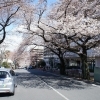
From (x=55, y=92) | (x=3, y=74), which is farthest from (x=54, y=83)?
(x=3, y=74)

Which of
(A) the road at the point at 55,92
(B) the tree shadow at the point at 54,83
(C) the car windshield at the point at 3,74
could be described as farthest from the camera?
(B) the tree shadow at the point at 54,83

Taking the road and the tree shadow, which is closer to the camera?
the road

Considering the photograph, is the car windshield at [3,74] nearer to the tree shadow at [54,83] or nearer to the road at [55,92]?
the road at [55,92]

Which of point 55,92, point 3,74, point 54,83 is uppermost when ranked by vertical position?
point 3,74

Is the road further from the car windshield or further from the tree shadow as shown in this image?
the car windshield

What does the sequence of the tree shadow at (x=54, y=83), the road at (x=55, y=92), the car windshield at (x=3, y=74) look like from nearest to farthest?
1. the road at (x=55, y=92)
2. the car windshield at (x=3, y=74)
3. the tree shadow at (x=54, y=83)

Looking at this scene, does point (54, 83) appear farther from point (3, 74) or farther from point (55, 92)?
point (3, 74)

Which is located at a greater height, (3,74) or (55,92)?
(3,74)

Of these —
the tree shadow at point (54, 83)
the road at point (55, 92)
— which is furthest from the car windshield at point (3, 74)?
the tree shadow at point (54, 83)

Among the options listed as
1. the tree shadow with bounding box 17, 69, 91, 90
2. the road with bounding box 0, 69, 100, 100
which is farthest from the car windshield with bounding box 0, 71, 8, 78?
the tree shadow with bounding box 17, 69, 91, 90

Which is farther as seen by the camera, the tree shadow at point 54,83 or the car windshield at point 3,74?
the tree shadow at point 54,83

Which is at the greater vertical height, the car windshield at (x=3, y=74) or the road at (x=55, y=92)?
the car windshield at (x=3, y=74)

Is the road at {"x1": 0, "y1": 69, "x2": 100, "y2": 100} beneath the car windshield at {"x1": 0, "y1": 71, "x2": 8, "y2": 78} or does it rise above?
beneath

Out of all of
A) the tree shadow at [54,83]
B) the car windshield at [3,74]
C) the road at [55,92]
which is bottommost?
the road at [55,92]
